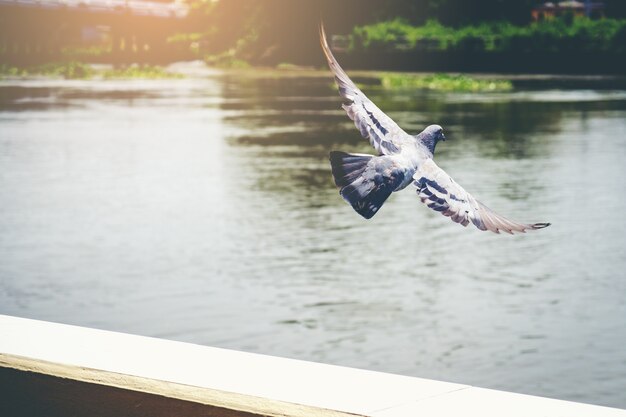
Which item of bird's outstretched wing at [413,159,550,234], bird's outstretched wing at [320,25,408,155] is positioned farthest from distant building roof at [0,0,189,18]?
bird's outstretched wing at [413,159,550,234]

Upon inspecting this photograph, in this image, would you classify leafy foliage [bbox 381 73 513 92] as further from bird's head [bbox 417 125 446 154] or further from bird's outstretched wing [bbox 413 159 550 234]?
bird's outstretched wing [bbox 413 159 550 234]

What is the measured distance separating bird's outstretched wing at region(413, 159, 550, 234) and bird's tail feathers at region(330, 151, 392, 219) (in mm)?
76

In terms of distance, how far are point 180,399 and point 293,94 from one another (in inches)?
2763

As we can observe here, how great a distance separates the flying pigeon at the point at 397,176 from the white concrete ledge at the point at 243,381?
63cm

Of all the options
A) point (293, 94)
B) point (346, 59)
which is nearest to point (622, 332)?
point (293, 94)

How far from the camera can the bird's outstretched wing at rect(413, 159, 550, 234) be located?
232 centimetres

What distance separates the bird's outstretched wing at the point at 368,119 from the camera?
242 centimetres

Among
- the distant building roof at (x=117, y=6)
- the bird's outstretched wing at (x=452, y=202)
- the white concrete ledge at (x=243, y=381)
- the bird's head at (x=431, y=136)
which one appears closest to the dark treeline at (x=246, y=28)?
the distant building roof at (x=117, y=6)

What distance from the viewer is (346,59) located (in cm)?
8731

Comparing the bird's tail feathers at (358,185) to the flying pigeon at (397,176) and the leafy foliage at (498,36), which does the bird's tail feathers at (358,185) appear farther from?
the leafy foliage at (498,36)

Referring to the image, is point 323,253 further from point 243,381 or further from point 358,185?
point 358,185

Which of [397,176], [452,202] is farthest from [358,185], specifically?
[452,202]

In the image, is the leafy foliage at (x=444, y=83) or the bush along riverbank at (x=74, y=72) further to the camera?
the bush along riverbank at (x=74, y=72)

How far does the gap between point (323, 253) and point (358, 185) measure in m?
21.9
